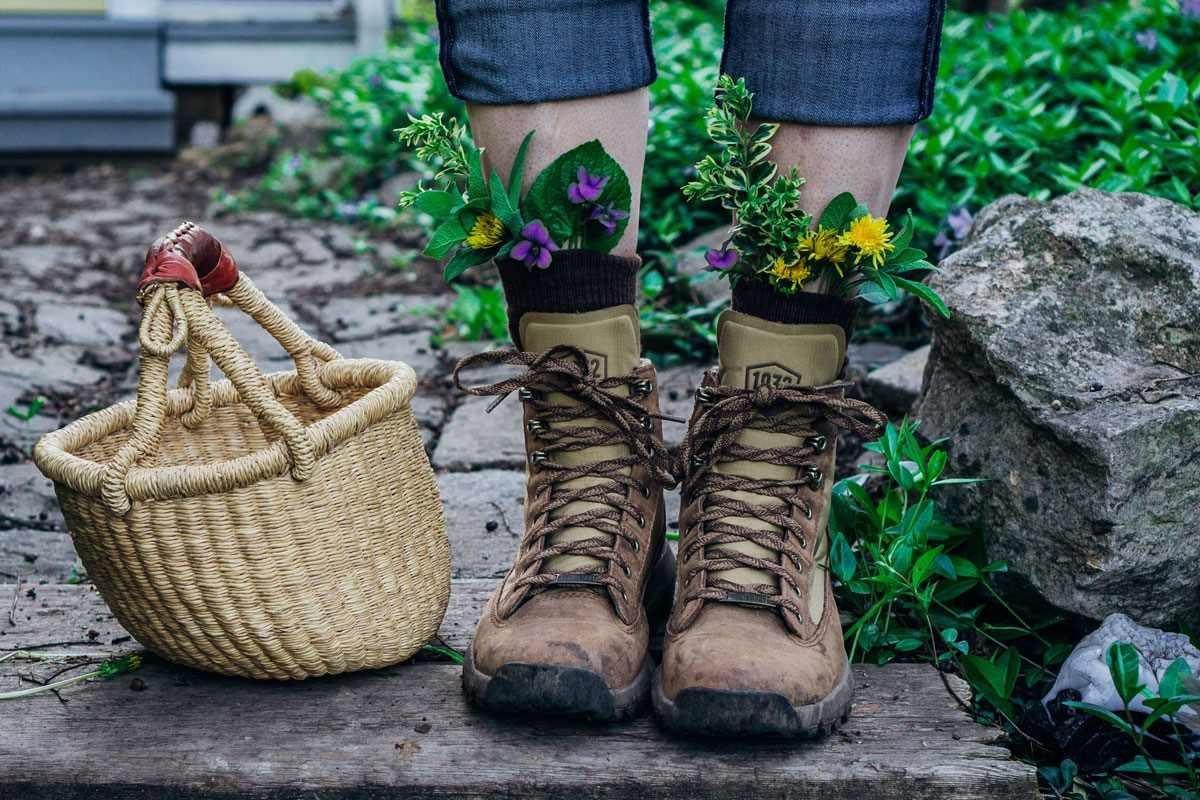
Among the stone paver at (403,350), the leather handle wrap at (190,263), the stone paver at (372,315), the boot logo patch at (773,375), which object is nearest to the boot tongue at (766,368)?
the boot logo patch at (773,375)

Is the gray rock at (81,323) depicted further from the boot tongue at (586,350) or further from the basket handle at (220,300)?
the boot tongue at (586,350)

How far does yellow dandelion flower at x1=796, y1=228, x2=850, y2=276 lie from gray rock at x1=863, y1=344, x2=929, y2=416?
94cm

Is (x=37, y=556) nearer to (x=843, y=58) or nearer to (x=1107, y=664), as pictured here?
(x=843, y=58)

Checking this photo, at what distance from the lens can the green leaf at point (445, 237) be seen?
121 centimetres

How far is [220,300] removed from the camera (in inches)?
51.2

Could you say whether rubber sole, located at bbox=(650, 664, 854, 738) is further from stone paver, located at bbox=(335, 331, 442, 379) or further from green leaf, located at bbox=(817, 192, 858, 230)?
stone paver, located at bbox=(335, 331, 442, 379)

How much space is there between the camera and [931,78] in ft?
4.01

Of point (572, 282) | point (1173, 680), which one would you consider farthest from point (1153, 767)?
point (572, 282)

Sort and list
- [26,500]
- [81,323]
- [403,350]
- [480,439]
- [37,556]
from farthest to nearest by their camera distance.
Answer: [81,323]
[403,350]
[480,439]
[26,500]
[37,556]

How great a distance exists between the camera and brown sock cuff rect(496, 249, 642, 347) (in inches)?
50.1

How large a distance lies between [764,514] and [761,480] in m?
0.05

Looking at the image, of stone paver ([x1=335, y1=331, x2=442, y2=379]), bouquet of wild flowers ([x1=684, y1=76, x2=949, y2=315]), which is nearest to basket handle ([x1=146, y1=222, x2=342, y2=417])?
bouquet of wild flowers ([x1=684, y1=76, x2=949, y2=315])

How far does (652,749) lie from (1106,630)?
62cm

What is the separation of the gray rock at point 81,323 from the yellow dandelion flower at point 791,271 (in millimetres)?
2599
